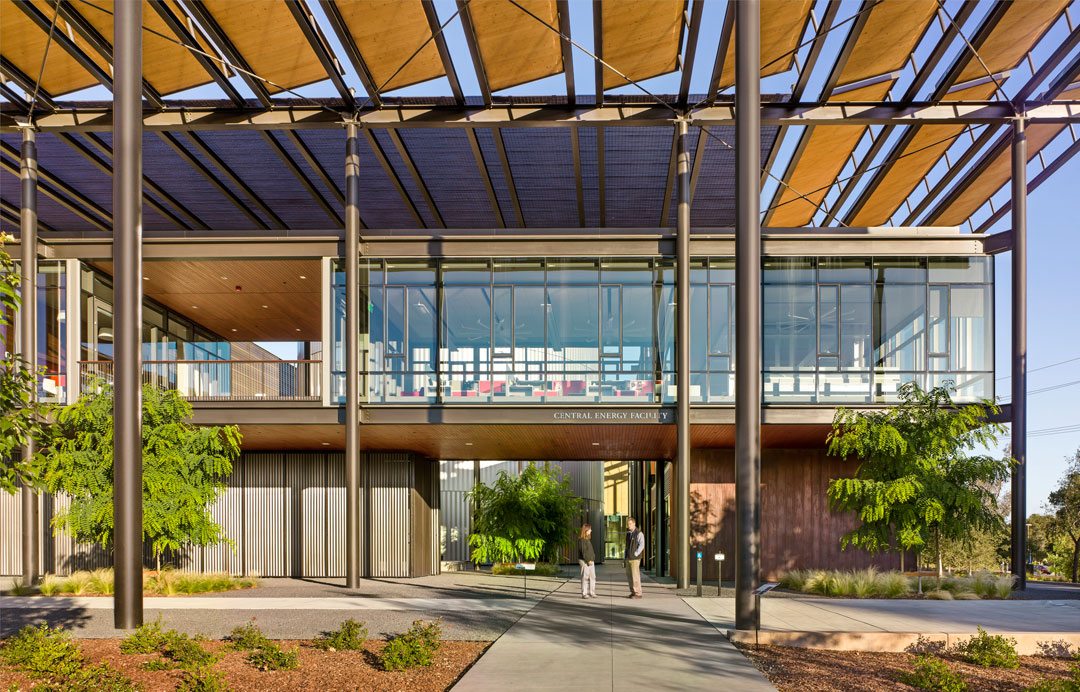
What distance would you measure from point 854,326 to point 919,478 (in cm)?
542

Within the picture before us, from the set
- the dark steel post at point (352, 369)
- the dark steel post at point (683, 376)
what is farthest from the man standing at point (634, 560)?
the dark steel post at point (352, 369)

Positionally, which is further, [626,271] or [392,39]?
[626,271]

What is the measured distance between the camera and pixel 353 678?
9.61m

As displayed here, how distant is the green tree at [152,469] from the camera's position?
61.9 feet

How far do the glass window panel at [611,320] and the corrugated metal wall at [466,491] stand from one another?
32.4 ft

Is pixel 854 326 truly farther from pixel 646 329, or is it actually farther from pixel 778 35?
pixel 778 35

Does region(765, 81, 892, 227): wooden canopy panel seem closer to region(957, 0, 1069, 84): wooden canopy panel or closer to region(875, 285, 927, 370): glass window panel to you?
region(957, 0, 1069, 84): wooden canopy panel

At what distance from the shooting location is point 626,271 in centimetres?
2277

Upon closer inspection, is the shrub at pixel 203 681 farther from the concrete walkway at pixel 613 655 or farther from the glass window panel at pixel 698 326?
the glass window panel at pixel 698 326

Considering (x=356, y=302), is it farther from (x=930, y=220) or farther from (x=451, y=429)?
(x=930, y=220)

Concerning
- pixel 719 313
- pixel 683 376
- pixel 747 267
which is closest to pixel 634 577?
pixel 683 376

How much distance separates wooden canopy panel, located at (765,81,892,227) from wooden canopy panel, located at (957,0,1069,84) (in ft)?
7.38

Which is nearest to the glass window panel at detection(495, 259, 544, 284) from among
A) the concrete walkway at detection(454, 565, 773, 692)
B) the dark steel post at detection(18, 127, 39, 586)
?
the concrete walkway at detection(454, 565, 773, 692)

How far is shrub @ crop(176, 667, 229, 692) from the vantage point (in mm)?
8516
